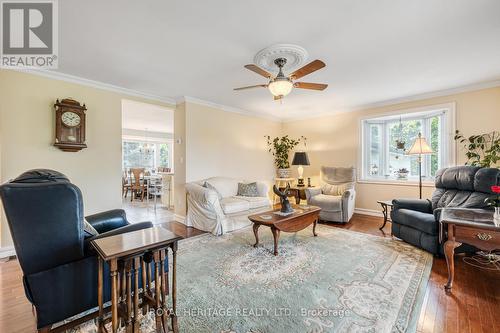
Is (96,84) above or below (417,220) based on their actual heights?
above

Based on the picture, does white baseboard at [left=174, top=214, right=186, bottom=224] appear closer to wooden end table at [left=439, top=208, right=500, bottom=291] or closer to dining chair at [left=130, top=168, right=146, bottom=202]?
dining chair at [left=130, top=168, right=146, bottom=202]

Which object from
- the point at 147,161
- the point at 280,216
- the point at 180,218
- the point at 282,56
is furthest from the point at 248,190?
the point at 147,161

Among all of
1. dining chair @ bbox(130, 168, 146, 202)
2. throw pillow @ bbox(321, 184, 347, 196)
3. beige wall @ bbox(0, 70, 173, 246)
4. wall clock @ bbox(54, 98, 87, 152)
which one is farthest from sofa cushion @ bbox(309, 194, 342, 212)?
dining chair @ bbox(130, 168, 146, 202)

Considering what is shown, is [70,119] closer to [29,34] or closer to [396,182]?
[29,34]

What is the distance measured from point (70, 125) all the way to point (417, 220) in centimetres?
500

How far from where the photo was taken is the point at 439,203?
327 cm

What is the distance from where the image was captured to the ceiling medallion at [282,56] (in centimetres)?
243

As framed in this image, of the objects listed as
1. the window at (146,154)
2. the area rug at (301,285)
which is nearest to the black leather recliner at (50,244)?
the area rug at (301,285)

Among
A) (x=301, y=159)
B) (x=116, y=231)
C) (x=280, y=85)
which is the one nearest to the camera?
(x=116, y=231)

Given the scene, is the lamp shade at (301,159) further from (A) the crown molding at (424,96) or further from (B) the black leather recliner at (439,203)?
(B) the black leather recliner at (439,203)

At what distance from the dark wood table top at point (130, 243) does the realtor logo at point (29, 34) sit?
6.48 feet

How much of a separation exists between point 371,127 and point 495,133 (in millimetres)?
1945

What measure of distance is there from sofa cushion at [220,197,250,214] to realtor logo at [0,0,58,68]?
9.68 feet

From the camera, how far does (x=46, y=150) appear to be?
3.19 meters
